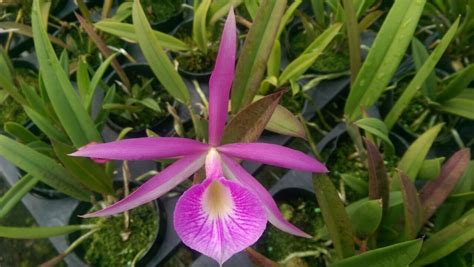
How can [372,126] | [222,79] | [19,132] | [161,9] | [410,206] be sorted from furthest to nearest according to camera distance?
[161,9] < [19,132] < [372,126] < [410,206] < [222,79]

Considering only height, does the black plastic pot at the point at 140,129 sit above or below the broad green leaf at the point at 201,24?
below

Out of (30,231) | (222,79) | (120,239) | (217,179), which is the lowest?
(120,239)

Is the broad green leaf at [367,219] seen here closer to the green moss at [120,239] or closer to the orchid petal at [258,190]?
the orchid petal at [258,190]

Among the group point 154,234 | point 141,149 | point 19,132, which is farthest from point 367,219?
point 19,132

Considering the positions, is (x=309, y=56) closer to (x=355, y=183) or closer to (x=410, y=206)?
(x=355, y=183)

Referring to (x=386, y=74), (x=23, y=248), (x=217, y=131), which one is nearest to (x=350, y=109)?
(x=386, y=74)

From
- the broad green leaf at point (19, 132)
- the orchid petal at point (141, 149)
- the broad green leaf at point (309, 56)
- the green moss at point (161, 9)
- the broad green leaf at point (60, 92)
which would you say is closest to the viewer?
the orchid petal at point (141, 149)

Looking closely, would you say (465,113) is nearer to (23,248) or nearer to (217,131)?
(217,131)

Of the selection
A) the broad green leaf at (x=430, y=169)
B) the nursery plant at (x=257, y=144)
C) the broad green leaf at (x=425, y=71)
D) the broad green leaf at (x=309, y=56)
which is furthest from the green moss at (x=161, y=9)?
the broad green leaf at (x=430, y=169)
